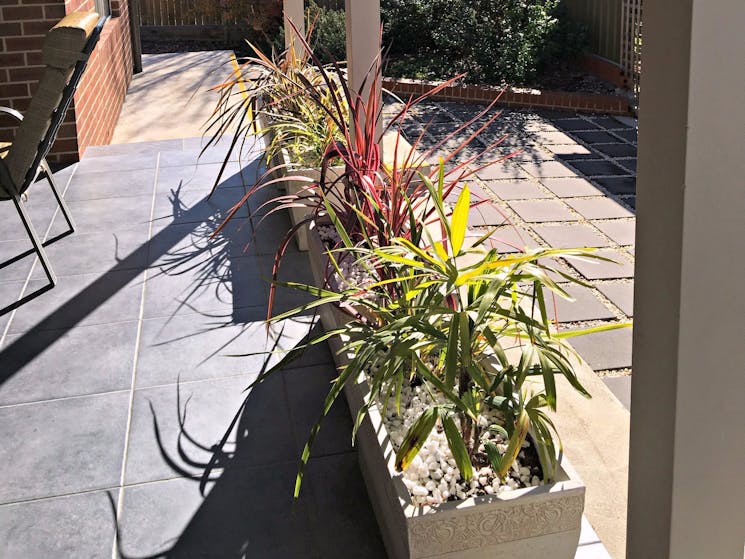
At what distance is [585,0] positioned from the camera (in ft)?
30.5

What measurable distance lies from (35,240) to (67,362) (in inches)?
30.4

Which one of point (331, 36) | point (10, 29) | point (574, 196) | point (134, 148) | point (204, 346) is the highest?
point (10, 29)

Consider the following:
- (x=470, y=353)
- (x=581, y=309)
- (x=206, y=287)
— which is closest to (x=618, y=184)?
(x=581, y=309)

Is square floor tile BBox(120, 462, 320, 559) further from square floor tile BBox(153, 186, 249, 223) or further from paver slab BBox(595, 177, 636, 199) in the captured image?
paver slab BBox(595, 177, 636, 199)

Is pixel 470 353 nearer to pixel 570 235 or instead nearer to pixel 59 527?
pixel 59 527

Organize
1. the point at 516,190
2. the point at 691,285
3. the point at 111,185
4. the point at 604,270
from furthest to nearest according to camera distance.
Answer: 1. the point at 516,190
2. the point at 111,185
3. the point at 604,270
4. the point at 691,285

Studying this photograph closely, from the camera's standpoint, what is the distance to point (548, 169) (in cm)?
588

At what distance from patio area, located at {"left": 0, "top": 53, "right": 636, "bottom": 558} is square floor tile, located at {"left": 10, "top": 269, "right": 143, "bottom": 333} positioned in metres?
0.01

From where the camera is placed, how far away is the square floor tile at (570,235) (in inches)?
175

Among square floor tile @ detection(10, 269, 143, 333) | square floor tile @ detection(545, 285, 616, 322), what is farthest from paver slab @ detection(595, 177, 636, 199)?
square floor tile @ detection(10, 269, 143, 333)

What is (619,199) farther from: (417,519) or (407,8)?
(407,8)

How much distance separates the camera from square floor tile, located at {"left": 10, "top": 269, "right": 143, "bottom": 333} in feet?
11.3

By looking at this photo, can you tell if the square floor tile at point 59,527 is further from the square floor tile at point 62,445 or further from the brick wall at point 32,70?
the brick wall at point 32,70

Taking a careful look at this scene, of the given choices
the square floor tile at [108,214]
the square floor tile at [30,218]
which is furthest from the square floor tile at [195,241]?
the square floor tile at [30,218]
